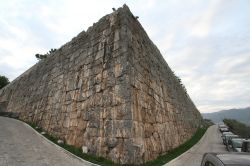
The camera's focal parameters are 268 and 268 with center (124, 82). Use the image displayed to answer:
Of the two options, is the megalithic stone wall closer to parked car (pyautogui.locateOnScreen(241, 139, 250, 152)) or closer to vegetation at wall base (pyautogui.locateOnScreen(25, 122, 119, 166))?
vegetation at wall base (pyautogui.locateOnScreen(25, 122, 119, 166))

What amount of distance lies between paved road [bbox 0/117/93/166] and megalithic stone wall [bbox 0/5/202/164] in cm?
149

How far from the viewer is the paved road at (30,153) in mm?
11727

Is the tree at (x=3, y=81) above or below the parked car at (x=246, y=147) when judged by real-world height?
above

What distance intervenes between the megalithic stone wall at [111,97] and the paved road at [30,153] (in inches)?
58.8

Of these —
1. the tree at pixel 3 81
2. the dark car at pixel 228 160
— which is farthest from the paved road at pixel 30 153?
the tree at pixel 3 81

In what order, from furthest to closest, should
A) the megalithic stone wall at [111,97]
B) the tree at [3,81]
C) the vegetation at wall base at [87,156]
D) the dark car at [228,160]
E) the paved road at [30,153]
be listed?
the tree at [3,81] → the megalithic stone wall at [111,97] → the vegetation at wall base at [87,156] → the paved road at [30,153] → the dark car at [228,160]

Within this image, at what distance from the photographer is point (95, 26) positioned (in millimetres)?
20297

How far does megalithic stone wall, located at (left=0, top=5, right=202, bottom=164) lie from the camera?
13.8 m

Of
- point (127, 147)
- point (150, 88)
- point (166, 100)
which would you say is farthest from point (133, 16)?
point (127, 147)

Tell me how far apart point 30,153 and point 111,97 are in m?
5.08

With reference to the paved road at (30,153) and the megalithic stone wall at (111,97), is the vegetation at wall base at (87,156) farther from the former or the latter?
the paved road at (30,153)

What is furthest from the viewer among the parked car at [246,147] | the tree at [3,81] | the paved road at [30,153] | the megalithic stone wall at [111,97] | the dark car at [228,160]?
the tree at [3,81]

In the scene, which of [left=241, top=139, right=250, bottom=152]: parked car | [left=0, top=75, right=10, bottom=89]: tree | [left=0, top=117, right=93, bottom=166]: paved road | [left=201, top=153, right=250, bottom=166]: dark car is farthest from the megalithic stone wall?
[left=0, top=75, right=10, bottom=89]: tree

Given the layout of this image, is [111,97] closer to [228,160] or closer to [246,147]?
[246,147]
